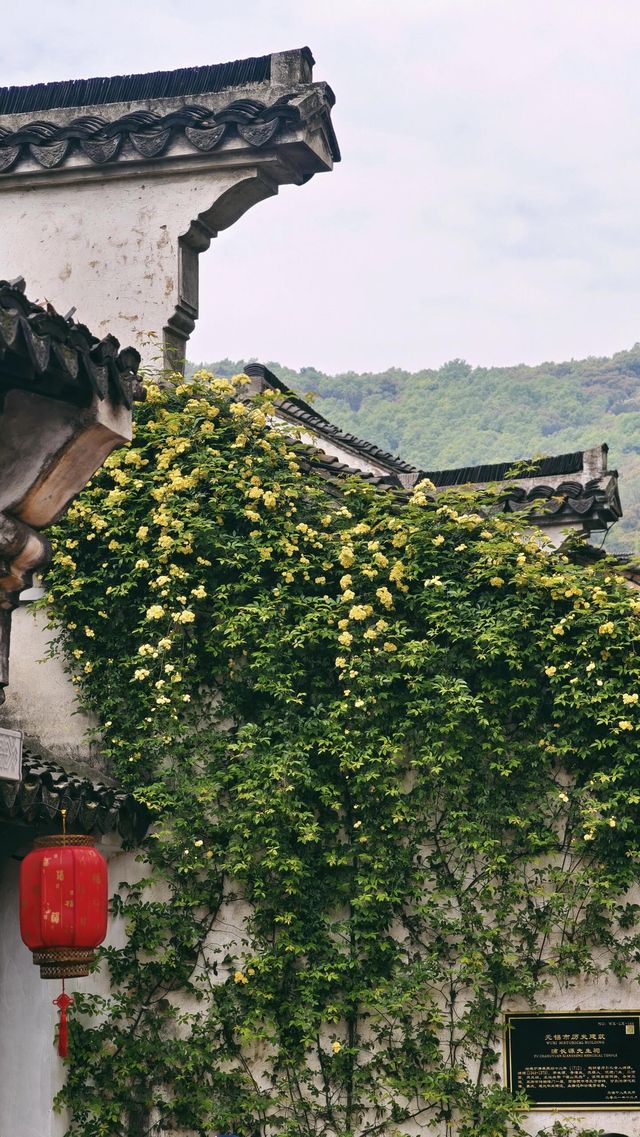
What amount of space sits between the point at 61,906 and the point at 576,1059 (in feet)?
10.7

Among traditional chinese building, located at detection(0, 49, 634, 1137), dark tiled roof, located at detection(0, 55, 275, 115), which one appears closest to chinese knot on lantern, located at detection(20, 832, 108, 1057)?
traditional chinese building, located at detection(0, 49, 634, 1137)

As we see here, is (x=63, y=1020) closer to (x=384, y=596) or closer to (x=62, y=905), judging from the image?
(x=62, y=905)

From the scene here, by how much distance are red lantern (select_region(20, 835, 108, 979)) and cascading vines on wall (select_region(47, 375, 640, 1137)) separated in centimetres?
143

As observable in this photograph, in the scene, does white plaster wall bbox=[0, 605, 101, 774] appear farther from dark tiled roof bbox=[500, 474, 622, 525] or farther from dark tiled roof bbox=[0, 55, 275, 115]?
dark tiled roof bbox=[0, 55, 275, 115]

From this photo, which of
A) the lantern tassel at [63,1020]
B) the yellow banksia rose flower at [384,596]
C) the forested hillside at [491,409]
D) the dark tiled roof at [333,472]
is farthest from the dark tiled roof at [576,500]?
the forested hillside at [491,409]

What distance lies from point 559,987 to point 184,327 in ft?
16.9

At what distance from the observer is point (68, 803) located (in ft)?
28.0

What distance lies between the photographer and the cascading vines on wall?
9.22 m

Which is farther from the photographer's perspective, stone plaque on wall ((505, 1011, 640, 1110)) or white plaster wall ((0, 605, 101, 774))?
white plaster wall ((0, 605, 101, 774))

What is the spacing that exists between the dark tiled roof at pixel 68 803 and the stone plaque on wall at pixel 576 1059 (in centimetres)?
260

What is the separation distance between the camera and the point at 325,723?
9523 mm

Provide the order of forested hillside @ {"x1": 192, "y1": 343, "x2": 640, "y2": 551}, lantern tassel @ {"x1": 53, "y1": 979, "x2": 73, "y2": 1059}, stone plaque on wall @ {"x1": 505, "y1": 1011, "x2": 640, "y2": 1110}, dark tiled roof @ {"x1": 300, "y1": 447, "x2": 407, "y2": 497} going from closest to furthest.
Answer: lantern tassel @ {"x1": 53, "y1": 979, "x2": 73, "y2": 1059}, stone plaque on wall @ {"x1": 505, "y1": 1011, "x2": 640, "y2": 1110}, dark tiled roof @ {"x1": 300, "y1": 447, "x2": 407, "y2": 497}, forested hillside @ {"x1": 192, "y1": 343, "x2": 640, "y2": 551}

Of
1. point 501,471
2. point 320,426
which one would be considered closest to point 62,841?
point 501,471

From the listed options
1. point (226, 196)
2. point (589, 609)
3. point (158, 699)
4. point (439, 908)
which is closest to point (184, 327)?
point (226, 196)
